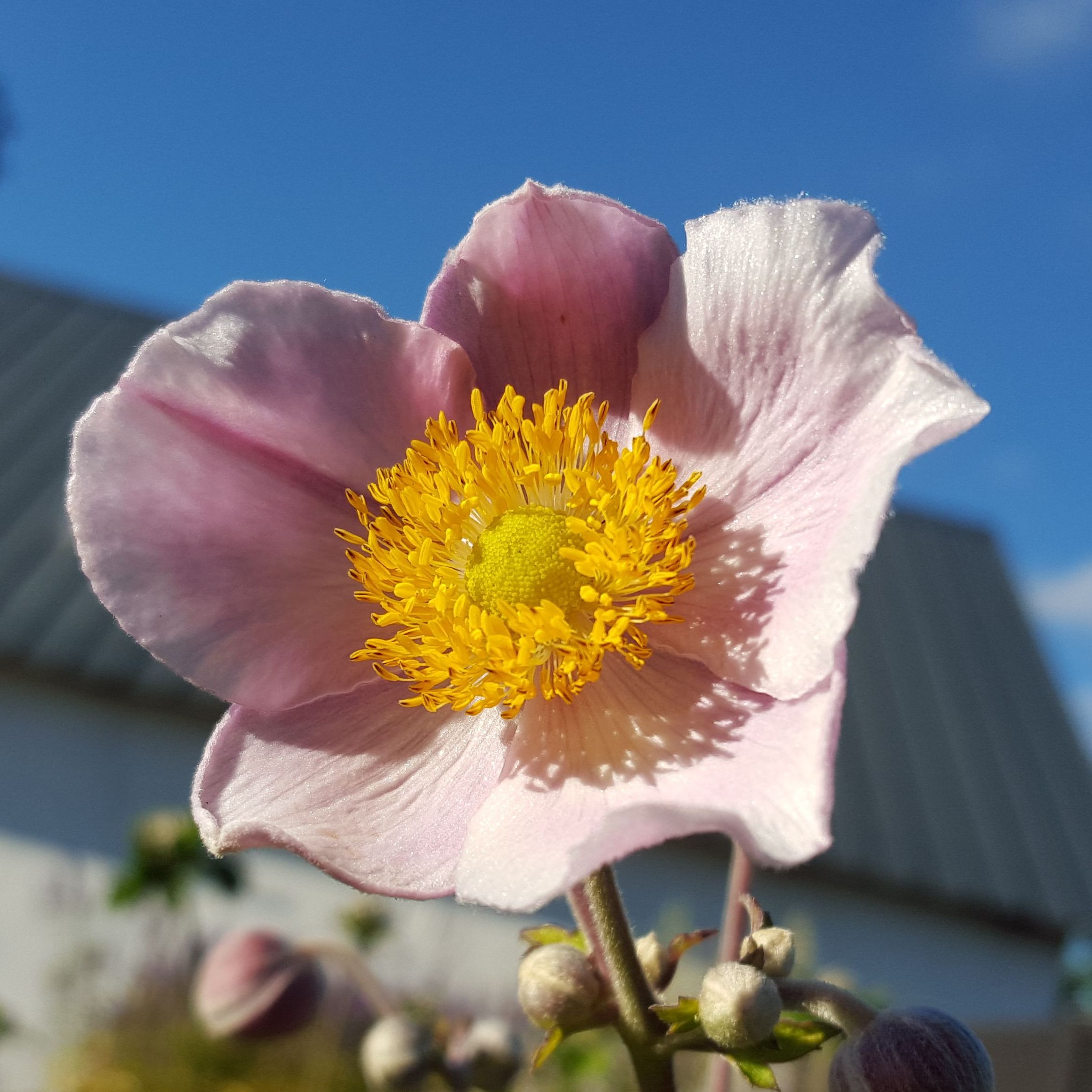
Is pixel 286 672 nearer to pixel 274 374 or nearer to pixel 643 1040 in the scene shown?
pixel 274 374

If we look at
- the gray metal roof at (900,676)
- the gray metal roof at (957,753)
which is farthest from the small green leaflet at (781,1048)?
the gray metal roof at (957,753)

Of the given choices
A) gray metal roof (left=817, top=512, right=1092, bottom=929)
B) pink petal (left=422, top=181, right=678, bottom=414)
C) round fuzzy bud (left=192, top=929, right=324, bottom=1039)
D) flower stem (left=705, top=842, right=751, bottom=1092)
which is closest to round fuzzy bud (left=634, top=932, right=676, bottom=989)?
flower stem (left=705, top=842, right=751, bottom=1092)

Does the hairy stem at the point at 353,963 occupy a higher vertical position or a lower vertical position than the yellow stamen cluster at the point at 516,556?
lower

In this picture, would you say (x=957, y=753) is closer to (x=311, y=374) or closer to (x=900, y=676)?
(x=900, y=676)

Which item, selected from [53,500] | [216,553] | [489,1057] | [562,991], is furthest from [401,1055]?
[53,500]

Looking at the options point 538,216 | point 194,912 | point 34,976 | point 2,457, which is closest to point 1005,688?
point 194,912

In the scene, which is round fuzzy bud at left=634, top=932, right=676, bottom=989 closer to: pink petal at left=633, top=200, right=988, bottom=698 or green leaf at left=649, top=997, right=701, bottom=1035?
green leaf at left=649, top=997, right=701, bottom=1035

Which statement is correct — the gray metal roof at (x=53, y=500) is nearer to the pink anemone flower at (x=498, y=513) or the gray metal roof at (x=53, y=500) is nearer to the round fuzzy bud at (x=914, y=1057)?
the pink anemone flower at (x=498, y=513)
